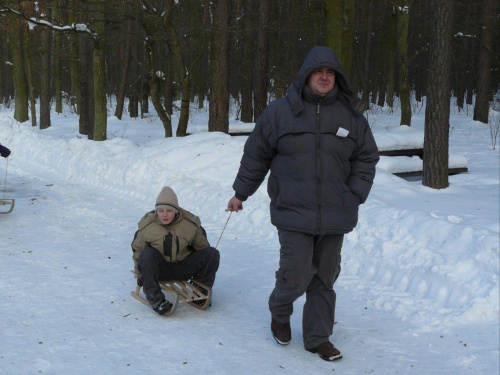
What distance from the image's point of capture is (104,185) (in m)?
10.9

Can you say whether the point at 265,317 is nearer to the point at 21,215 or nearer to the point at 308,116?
the point at 308,116

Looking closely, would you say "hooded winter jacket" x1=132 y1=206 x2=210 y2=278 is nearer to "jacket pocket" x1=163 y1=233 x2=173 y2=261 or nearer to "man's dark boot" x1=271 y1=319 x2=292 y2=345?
"jacket pocket" x1=163 y1=233 x2=173 y2=261

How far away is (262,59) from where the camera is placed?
17.4 m

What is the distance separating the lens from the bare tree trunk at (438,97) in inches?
370

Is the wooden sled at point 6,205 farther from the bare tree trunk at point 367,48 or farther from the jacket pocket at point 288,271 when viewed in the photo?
the bare tree trunk at point 367,48

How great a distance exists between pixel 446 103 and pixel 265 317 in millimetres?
6227

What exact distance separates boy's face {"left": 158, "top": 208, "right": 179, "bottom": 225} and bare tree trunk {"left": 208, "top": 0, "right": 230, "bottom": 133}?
855cm

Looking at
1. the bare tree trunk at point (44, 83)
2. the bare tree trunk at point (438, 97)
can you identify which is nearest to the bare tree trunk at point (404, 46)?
the bare tree trunk at point (438, 97)

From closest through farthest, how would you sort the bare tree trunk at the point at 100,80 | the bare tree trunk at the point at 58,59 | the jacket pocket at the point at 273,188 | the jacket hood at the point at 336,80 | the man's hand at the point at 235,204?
1. the jacket hood at the point at 336,80
2. the jacket pocket at the point at 273,188
3. the man's hand at the point at 235,204
4. the bare tree trunk at the point at 100,80
5. the bare tree trunk at the point at 58,59

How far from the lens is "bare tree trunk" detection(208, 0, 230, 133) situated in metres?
12.9

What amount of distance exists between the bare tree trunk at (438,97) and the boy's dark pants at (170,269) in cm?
594

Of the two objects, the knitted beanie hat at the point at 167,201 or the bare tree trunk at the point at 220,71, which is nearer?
the knitted beanie hat at the point at 167,201

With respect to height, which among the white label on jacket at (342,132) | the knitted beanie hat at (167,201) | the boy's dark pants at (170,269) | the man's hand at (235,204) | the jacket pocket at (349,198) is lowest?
the boy's dark pants at (170,269)

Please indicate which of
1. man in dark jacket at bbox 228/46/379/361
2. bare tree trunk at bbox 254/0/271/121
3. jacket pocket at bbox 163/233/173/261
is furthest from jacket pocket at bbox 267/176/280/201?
bare tree trunk at bbox 254/0/271/121
